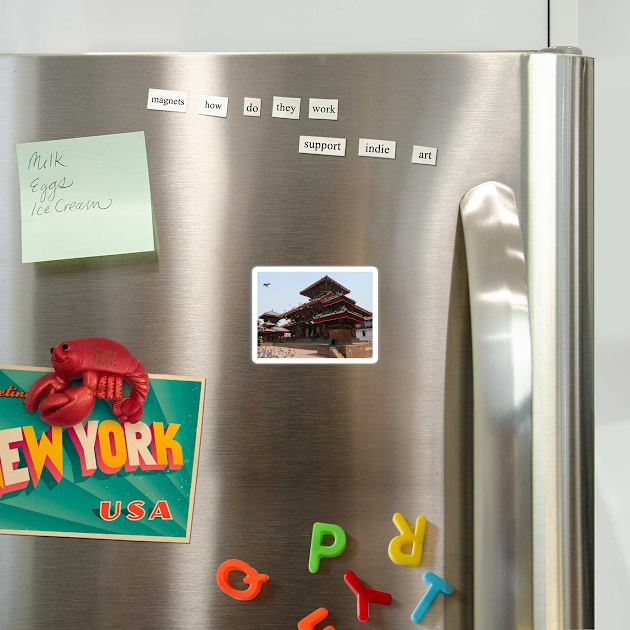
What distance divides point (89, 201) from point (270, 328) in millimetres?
236

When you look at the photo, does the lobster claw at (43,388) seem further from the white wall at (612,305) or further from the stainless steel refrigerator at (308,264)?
the white wall at (612,305)

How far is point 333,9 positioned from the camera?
78 centimetres

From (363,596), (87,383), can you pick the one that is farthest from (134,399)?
(363,596)

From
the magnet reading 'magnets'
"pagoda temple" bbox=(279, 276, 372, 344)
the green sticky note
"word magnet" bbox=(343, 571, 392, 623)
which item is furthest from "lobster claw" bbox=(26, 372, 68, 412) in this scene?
"word magnet" bbox=(343, 571, 392, 623)

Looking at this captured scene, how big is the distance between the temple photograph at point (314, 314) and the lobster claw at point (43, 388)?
0.20 meters

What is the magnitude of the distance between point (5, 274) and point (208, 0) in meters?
0.55

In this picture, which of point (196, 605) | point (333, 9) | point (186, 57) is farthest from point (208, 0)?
point (196, 605)

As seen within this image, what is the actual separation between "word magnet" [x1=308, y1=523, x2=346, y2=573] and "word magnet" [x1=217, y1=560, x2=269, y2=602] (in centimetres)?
5

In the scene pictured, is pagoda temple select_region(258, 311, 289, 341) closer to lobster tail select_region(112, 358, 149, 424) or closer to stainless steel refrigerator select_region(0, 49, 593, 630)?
stainless steel refrigerator select_region(0, 49, 593, 630)

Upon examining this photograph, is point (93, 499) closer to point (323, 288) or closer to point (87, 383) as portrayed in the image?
point (87, 383)

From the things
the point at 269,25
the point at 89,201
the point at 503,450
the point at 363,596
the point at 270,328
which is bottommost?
the point at 363,596

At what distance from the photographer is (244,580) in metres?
0.50

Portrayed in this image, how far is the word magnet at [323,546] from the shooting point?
0.49m

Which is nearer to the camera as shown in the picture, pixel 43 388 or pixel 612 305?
pixel 43 388
